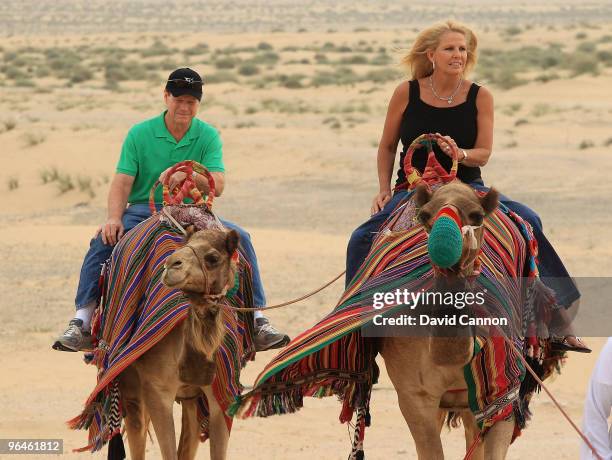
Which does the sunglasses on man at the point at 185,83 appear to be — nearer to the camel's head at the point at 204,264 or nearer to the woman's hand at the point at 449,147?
the camel's head at the point at 204,264

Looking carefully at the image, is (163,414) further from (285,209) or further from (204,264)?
(285,209)

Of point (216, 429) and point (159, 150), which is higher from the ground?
point (159, 150)

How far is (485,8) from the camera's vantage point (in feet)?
441

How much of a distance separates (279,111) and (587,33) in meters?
34.6

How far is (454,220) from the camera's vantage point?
602 centimetres

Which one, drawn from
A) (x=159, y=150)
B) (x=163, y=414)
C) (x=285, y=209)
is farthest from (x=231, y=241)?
(x=285, y=209)

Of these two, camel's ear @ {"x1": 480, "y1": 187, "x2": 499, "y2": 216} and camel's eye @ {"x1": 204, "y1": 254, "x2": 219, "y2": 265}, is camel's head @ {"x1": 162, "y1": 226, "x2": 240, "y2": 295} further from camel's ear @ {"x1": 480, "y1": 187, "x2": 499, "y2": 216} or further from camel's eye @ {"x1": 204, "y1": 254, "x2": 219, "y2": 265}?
camel's ear @ {"x1": 480, "y1": 187, "x2": 499, "y2": 216}

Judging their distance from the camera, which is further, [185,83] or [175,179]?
[185,83]

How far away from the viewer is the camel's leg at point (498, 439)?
693cm

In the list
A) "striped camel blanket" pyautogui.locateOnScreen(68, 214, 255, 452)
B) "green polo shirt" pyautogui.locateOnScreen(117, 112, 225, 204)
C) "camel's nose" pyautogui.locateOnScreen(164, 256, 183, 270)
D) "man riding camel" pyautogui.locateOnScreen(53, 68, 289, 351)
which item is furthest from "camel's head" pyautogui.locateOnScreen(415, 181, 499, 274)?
"green polo shirt" pyautogui.locateOnScreen(117, 112, 225, 204)

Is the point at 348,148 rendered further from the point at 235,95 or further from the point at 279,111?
the point at 235,95

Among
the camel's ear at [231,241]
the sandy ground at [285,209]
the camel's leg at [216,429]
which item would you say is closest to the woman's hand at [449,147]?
the camel's ear at [231,241]

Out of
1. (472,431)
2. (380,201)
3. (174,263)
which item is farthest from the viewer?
(380,201)

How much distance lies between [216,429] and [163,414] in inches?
12.7
